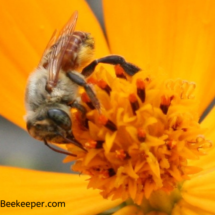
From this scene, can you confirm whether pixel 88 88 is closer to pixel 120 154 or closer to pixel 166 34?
pixel 120 154

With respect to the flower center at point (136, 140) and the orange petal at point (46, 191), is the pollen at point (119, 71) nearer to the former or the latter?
the flower center at point (136, 140)

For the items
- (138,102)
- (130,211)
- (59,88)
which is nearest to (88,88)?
(59,88)

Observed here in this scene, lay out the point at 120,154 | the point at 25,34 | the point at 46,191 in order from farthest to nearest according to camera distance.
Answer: the point at 25,34, the point at 46,191, the point at 120,154

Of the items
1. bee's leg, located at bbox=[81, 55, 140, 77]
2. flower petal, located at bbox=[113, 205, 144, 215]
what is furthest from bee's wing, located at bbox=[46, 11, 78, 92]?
flower petal, located at bbox=[113, 205, 144, 215]

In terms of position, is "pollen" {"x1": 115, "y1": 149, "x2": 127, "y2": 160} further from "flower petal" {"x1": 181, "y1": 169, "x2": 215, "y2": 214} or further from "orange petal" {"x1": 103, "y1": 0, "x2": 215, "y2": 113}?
"orange petal" {"x1": 103, "y1": 0, "x2": 215, "y2": 113}

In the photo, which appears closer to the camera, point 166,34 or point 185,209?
point 185,209

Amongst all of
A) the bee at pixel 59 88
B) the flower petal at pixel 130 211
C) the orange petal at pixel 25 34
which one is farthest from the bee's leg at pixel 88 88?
the orange petal at pixel 25 34
